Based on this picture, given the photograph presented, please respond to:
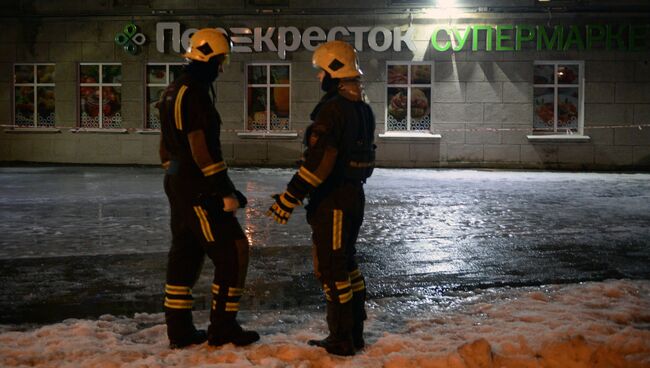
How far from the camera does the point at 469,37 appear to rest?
21188 mm

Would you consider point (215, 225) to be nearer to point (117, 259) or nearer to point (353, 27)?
point (117, 259)

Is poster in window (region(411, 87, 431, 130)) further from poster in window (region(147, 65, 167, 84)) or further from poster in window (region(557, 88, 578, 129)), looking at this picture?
poster in window (region(147, 65, 167, 84))

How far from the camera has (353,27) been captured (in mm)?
21344

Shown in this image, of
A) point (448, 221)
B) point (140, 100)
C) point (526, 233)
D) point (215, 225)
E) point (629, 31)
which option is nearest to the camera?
point (215, 225)

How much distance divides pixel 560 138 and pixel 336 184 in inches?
707

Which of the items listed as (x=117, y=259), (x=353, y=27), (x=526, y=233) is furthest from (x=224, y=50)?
(x=353, y=27)

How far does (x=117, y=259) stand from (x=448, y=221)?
4.76 meters

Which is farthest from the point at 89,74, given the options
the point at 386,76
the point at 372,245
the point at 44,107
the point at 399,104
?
the point at 372,245

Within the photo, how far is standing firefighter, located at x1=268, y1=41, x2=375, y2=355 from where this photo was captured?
14.1 feet

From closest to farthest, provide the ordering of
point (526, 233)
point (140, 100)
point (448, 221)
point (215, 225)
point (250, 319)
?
point (215, 225) → point (250, 319) → point (526, 233) → point (448, 221) → point (140, 100)

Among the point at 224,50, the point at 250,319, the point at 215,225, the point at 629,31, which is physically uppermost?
the point at 629,31

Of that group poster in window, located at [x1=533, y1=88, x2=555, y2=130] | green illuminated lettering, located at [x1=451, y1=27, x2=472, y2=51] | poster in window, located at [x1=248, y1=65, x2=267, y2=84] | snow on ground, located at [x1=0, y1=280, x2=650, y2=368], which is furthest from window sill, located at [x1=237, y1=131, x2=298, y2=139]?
snow on ground, located at [x1=0, y1=280, x2=650, y2=368]

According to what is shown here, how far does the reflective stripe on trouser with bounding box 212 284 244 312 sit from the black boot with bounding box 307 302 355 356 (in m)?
0.57

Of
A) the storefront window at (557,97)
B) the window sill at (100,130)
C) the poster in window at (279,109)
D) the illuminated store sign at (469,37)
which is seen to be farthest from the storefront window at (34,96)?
the storefront window at (557,97)
